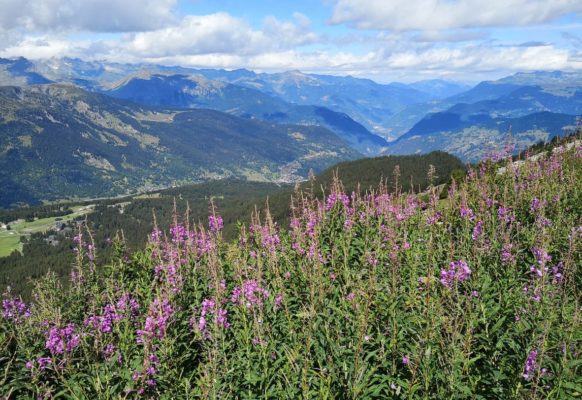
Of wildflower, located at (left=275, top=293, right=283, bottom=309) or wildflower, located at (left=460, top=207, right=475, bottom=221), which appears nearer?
wildflower, located at (left=275, top=293, right=283, bottom=309)

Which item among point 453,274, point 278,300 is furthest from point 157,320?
point 453,274

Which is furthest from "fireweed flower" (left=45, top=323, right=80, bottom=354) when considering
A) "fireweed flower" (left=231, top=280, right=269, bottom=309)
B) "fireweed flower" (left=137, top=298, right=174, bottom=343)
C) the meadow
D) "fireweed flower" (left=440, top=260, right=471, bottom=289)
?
"fireweed flower" (left=440, top=260, right=471, bottom=289)

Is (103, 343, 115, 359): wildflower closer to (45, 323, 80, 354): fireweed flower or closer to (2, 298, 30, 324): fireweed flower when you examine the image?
(45, 323, 80, 354): fireweed flower

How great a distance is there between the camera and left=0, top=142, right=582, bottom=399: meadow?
17.8ft

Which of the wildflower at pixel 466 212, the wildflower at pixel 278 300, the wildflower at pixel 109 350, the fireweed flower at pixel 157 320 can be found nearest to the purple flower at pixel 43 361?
the wildflower at pixel 109 350

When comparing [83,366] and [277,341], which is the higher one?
[277,341]

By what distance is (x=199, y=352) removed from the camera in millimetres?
8094

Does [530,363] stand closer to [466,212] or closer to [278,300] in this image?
[278,300]

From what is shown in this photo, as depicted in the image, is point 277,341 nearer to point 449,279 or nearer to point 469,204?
point 449,279

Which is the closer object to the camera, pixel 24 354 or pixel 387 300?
pixel 387 300

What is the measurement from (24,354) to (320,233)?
23.8 ft

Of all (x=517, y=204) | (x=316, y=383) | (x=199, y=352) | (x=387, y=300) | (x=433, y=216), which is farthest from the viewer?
(x=517, y=204)

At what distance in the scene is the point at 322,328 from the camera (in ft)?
22.5

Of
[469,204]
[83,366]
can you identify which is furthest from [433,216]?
[83,366]
